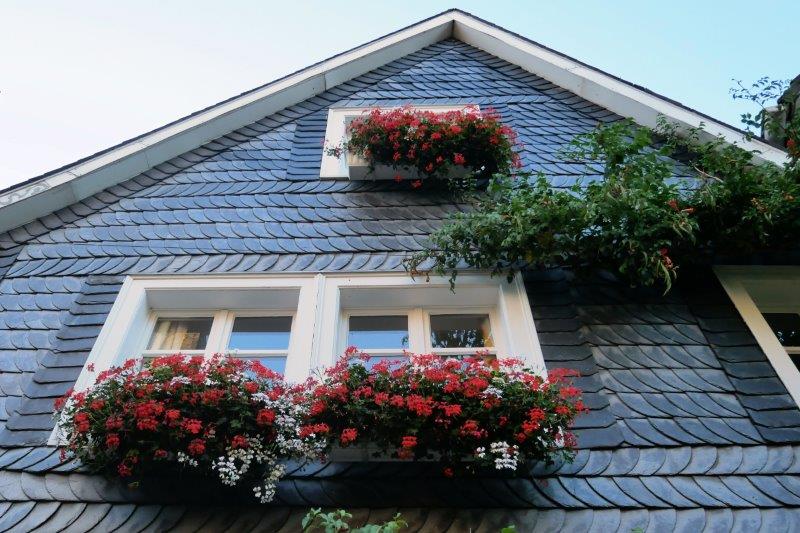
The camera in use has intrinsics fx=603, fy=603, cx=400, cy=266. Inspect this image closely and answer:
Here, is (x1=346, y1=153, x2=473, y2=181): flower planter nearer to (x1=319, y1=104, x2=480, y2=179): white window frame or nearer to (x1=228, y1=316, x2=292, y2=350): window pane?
(x1=319, y1=104, x2=480, y2=179): white window frame

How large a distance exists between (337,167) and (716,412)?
3.34 metres

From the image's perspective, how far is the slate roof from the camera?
274 cm

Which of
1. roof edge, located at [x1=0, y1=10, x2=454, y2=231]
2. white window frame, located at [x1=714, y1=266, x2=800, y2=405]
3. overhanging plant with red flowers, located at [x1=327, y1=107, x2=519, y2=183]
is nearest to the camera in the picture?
white window frame, located at [x1=714, y1=266, x2=800, y2=405]

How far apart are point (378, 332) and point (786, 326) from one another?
9.02ft

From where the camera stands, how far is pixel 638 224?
359 centimetres

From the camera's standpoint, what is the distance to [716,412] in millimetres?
3156

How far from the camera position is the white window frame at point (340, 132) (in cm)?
500

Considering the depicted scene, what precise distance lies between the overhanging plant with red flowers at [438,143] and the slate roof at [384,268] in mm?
248

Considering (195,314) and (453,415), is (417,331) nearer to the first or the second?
(453,415)

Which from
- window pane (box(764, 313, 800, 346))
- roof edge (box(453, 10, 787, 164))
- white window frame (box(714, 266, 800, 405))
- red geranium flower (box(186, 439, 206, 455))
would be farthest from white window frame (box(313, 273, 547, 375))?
roof edge (box(453, 10, 787, 164))

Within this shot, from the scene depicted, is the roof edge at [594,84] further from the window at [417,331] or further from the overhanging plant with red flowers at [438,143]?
the window at [417,331]

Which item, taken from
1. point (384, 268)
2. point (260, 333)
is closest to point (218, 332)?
point (260, 333)

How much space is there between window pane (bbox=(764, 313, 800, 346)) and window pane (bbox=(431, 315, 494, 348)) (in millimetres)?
1952

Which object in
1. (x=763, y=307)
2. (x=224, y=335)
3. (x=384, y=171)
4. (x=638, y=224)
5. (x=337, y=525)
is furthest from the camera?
(x=384, y=171)
